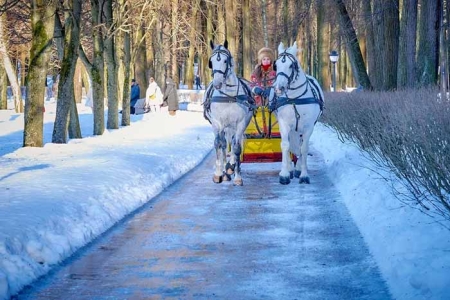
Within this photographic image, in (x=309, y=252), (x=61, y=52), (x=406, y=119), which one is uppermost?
(x=61, y=52)

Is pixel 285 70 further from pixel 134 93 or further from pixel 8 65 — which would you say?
pixel 134 93

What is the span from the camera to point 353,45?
29.9m

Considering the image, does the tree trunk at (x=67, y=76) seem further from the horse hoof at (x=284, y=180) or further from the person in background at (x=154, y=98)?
the person in background at (x=154, y=98)

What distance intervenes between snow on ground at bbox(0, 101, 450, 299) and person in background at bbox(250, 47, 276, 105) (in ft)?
6.66

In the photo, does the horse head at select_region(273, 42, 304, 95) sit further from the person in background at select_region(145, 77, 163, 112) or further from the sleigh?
the person in background at select_region(145, 77, 163, 112)

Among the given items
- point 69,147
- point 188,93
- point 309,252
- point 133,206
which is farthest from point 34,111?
point 188,93

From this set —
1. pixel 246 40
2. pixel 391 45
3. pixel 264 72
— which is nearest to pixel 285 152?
pixel 264 72

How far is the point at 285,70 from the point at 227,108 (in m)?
1.28

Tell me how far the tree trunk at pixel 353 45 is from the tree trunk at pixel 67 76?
12.1 m

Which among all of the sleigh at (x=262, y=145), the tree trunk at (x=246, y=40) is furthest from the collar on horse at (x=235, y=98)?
the tree trunk at (x=246, y=40)

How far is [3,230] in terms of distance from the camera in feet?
26.1

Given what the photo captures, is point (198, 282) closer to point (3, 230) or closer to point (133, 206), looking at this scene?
point (3, 230)

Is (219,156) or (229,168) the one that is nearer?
(219,156)

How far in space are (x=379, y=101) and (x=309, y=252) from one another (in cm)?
766
